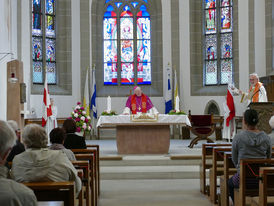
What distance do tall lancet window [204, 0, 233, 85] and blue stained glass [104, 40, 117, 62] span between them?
320 centimetres

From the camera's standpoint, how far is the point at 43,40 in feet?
54.8

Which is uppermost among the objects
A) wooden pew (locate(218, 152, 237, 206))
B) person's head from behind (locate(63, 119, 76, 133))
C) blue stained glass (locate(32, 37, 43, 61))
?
blue stained glass (locate(32, 37, 43, 61))

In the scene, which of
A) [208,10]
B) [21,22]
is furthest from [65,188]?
[208,10]

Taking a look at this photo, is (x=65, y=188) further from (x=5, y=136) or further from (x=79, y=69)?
(x=79, y=69)

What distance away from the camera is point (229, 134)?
12.7m

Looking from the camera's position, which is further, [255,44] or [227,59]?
[227,59]

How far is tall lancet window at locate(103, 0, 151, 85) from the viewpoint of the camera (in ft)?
58.4

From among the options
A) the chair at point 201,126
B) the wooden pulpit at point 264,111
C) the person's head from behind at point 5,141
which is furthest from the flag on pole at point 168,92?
the person's head from behind at point 5,141

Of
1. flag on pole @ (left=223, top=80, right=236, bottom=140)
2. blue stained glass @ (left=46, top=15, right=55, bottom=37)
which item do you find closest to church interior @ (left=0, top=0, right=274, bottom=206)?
blue stained glass @ (left=46, top=15, right=55, bottom=37)

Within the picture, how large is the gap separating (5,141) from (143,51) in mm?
15806

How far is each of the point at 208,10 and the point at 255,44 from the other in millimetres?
2483

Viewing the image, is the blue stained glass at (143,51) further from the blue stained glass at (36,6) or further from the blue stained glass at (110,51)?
the blue stained glass at (36,6)

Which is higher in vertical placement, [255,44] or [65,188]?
[255,44]

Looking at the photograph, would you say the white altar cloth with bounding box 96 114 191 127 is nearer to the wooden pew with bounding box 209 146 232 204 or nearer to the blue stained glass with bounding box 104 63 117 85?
the wooden pew with bounding box 209 146 232 204
